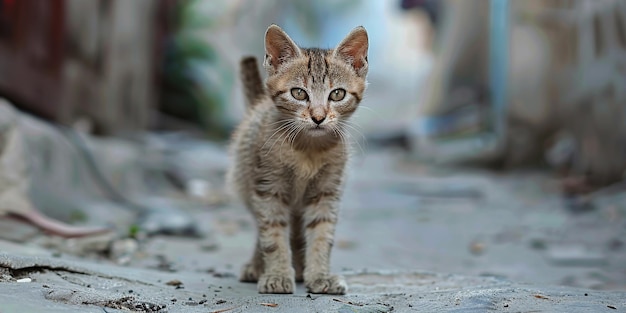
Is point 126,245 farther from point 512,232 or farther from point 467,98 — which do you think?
point 467,98

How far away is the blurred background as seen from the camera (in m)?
4.92

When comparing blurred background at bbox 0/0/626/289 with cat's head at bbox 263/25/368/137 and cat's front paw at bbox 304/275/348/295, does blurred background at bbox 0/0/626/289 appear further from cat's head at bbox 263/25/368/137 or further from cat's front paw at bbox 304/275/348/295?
cat's front paw at bbox 304/275/348/295

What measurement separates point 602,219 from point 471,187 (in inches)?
98.1

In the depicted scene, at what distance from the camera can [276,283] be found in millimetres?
2527

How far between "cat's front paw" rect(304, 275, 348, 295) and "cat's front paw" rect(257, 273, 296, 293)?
78mm

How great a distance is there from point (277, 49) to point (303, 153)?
0.45 metres

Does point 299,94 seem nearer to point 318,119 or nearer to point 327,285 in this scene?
Result: point 318,119

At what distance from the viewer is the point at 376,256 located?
4.09m

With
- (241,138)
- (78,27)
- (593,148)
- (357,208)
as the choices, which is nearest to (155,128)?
(78,27)

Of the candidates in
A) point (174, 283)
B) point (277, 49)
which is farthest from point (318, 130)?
point (174, 283)

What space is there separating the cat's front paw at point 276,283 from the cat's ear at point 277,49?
0.85 metres

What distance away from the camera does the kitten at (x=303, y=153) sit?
101 inches

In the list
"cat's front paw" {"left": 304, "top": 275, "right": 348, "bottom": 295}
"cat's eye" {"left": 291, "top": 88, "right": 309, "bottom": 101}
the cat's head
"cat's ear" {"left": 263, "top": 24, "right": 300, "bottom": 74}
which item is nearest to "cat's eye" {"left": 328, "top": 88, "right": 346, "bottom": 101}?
the cat's head

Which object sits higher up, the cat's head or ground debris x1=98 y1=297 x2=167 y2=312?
the cat's head
